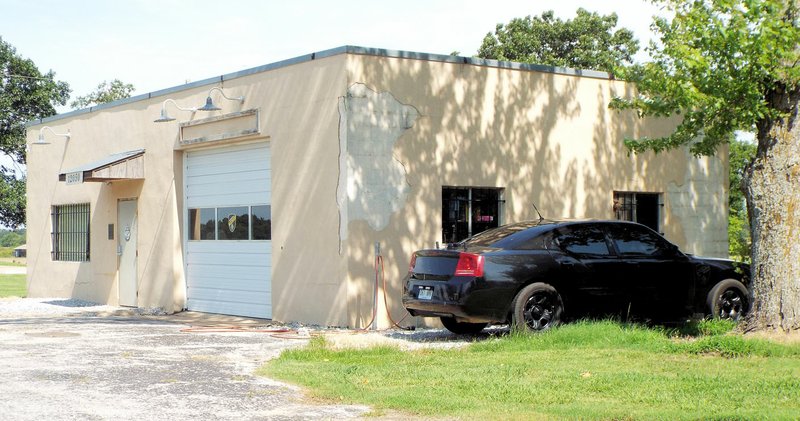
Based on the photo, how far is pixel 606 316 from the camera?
13.1m

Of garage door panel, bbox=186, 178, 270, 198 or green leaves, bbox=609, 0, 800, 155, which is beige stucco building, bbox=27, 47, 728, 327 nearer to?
garage door panel, bbox=186, 178, 270, 198

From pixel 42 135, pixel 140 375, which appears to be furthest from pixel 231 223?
pixel 140 375

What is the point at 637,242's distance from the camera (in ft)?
44.9

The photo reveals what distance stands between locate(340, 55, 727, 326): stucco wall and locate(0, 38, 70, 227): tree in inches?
1212

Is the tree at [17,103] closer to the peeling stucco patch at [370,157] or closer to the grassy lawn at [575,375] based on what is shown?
the peeling stucco patch at [370,157]

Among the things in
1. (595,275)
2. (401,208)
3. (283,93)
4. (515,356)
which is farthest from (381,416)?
(283,93)

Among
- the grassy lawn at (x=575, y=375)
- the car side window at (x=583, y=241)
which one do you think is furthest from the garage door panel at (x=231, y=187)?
the grassy lawn at (x=575, y=375)

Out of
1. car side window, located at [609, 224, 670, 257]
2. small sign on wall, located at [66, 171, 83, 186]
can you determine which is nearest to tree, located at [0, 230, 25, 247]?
small sign on wall, located at [66, 171, 83, 186]

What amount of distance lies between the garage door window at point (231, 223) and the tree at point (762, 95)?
23.8 feet

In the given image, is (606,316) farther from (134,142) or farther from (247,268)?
(134,142)

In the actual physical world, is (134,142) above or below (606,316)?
above

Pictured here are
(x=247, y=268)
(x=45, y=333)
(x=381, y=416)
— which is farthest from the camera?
(x=247, y=268)

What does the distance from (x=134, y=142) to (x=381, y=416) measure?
13597 millimetres

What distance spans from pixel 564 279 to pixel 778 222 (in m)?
2.63
